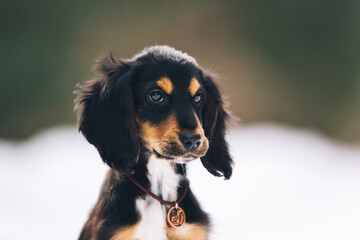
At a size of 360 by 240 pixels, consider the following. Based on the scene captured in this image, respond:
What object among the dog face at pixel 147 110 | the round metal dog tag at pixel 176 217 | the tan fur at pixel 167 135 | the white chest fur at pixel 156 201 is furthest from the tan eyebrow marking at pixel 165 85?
the round metal dog tag at pixel 176 217

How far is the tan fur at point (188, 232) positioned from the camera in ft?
7.47

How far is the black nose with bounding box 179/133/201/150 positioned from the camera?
205 cm

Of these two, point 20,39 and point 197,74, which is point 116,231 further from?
point 20,39

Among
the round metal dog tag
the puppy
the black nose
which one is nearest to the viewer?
the black nose

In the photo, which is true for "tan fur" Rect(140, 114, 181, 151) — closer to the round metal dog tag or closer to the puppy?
the puppy

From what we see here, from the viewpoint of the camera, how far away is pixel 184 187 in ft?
7.93

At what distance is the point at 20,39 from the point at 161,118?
3897mm

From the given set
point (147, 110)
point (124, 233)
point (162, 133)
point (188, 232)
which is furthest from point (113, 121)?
point (188, 232)

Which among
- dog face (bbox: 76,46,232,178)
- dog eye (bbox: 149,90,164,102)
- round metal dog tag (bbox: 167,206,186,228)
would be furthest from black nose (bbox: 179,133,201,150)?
round metal dog tag (bbox: 167,206,186,228)

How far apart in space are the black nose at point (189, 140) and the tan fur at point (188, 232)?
0.46 meters

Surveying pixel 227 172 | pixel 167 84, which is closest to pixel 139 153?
pixel 167 84

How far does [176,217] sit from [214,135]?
1.66ft

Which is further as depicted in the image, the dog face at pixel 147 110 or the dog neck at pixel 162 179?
the dog neck at pixel 162 179

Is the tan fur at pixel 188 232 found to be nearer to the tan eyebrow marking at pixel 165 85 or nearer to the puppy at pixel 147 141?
the puppy at pixel 147 141
